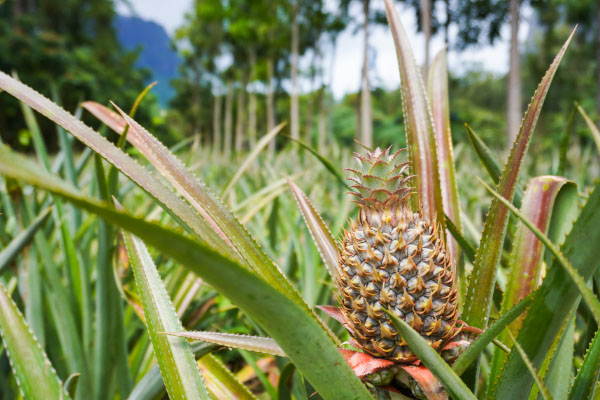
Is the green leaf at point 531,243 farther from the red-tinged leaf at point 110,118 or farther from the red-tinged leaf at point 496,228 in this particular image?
the red-tinged leaf at point 110,118

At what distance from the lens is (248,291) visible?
0.33 meters

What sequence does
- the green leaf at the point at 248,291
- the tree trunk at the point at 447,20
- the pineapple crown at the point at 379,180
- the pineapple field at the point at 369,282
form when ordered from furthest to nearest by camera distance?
1. the tree trunk at the point at 447,20
2. the pineapple crown at the point at 379,180
3. the pineapple field at the point at 369,282
4. the green leaf at the point at 248,291

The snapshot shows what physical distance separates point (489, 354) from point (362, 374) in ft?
1.73

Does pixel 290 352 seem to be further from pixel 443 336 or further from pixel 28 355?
pixel 28 355

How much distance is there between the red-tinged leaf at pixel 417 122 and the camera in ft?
2.38

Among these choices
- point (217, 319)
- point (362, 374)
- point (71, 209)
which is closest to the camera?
point (362, 374)

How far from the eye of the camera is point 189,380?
547 mm

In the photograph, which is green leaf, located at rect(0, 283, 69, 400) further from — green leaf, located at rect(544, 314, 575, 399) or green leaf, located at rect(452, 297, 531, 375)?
green leaf, located at rect(544, 314, 575, 399)

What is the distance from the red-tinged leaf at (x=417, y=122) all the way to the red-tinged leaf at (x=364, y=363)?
0.28 m

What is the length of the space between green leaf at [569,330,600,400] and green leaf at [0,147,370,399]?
0.92 feet

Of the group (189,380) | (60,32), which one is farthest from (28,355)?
(60,32)

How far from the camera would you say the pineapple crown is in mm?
590

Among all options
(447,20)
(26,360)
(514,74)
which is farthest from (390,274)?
(447,20)

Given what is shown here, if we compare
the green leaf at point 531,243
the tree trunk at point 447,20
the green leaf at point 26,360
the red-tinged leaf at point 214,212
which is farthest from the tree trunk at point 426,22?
the green leaf at point 26,360
